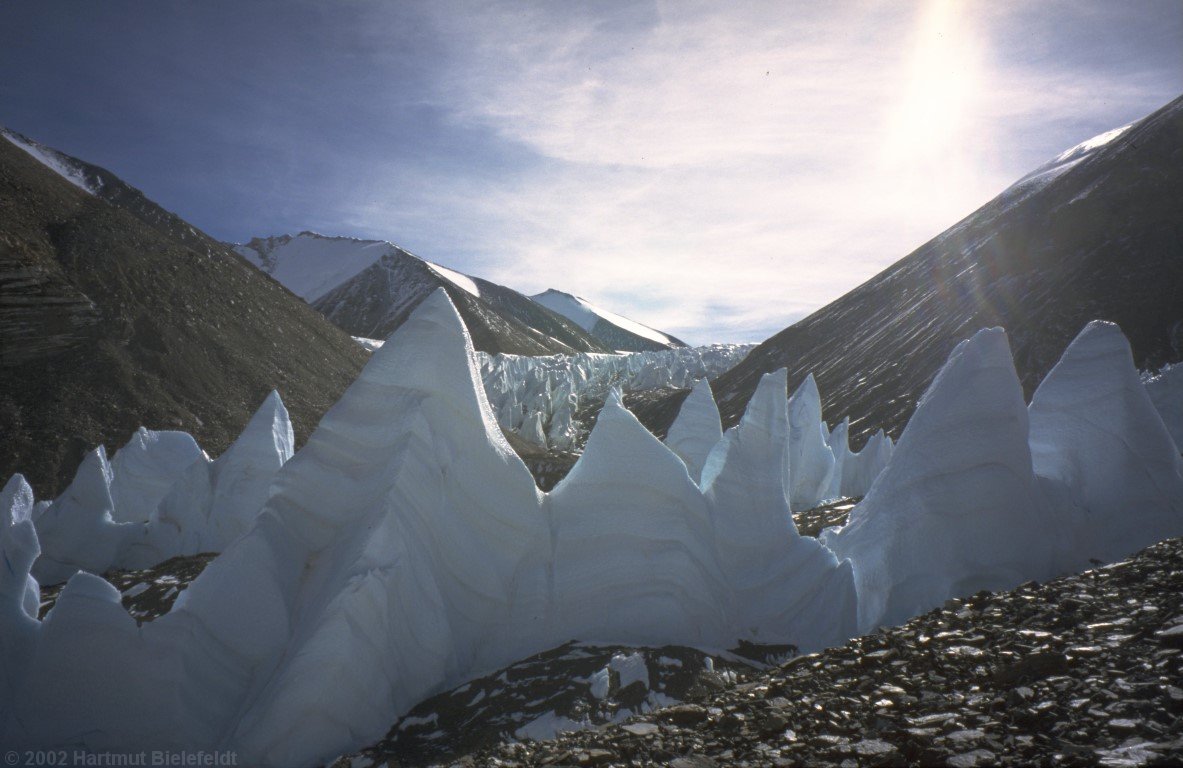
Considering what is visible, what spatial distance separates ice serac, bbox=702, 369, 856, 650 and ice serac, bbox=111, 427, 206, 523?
16.7 metres

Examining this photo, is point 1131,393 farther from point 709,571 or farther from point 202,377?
point 202,377

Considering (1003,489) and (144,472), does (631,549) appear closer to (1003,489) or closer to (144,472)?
(1003,489)

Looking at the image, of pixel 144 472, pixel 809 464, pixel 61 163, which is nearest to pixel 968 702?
pixel 809 464

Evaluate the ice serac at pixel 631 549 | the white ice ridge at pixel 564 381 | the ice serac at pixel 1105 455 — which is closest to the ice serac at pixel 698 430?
the white ice ridge at pixel 564 381

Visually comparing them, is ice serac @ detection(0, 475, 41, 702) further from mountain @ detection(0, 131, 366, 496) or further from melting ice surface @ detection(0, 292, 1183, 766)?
mountain @ detection(0, 131, 366, 496)

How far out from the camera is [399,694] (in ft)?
20.4

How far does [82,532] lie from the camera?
1477 cm

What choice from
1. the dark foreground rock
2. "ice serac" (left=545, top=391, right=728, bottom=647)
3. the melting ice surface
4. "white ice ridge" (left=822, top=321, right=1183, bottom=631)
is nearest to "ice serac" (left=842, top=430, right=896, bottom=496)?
the melting ice surface

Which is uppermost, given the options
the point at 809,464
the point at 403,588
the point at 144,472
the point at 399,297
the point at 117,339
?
the point at 399,297

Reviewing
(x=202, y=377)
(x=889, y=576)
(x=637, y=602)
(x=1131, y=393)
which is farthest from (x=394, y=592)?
(x=202, y=377)

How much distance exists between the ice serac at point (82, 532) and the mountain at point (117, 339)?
14732 mm

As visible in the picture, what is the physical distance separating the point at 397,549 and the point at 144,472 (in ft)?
56.3

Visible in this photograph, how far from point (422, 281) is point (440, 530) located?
16728 centimetres

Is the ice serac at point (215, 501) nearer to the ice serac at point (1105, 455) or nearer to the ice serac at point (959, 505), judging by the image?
the ice serac at point (959, 505)
